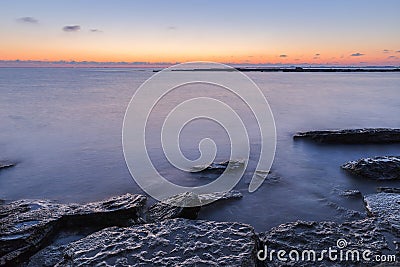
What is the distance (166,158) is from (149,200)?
251 centimetres

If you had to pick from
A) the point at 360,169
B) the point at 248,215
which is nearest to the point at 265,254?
the point at 248,215

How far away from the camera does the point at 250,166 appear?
6.29 metres

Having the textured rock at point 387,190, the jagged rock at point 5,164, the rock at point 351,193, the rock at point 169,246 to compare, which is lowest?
the rock at point 351,193

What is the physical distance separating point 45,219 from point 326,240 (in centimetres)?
314

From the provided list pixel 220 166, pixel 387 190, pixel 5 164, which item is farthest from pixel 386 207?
pixel 5 164

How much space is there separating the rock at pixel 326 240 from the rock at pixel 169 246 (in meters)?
0.27

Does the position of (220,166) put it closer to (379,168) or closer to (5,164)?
(379,168)

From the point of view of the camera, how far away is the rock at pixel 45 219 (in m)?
3.11

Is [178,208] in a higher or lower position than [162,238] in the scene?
lower

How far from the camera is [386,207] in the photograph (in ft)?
12.1

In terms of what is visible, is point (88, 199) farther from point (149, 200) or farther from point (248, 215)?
point (248, 215)

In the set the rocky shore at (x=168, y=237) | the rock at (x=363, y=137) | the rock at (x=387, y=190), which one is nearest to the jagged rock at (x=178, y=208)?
the rocky shore at (x=168, y=237)

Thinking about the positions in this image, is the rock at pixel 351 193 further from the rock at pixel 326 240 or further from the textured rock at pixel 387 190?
the rock at pixel 326 240

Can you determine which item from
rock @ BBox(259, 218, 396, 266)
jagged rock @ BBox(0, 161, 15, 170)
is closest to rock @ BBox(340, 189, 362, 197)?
rock @ BBox(259, 218, 396, 266)
